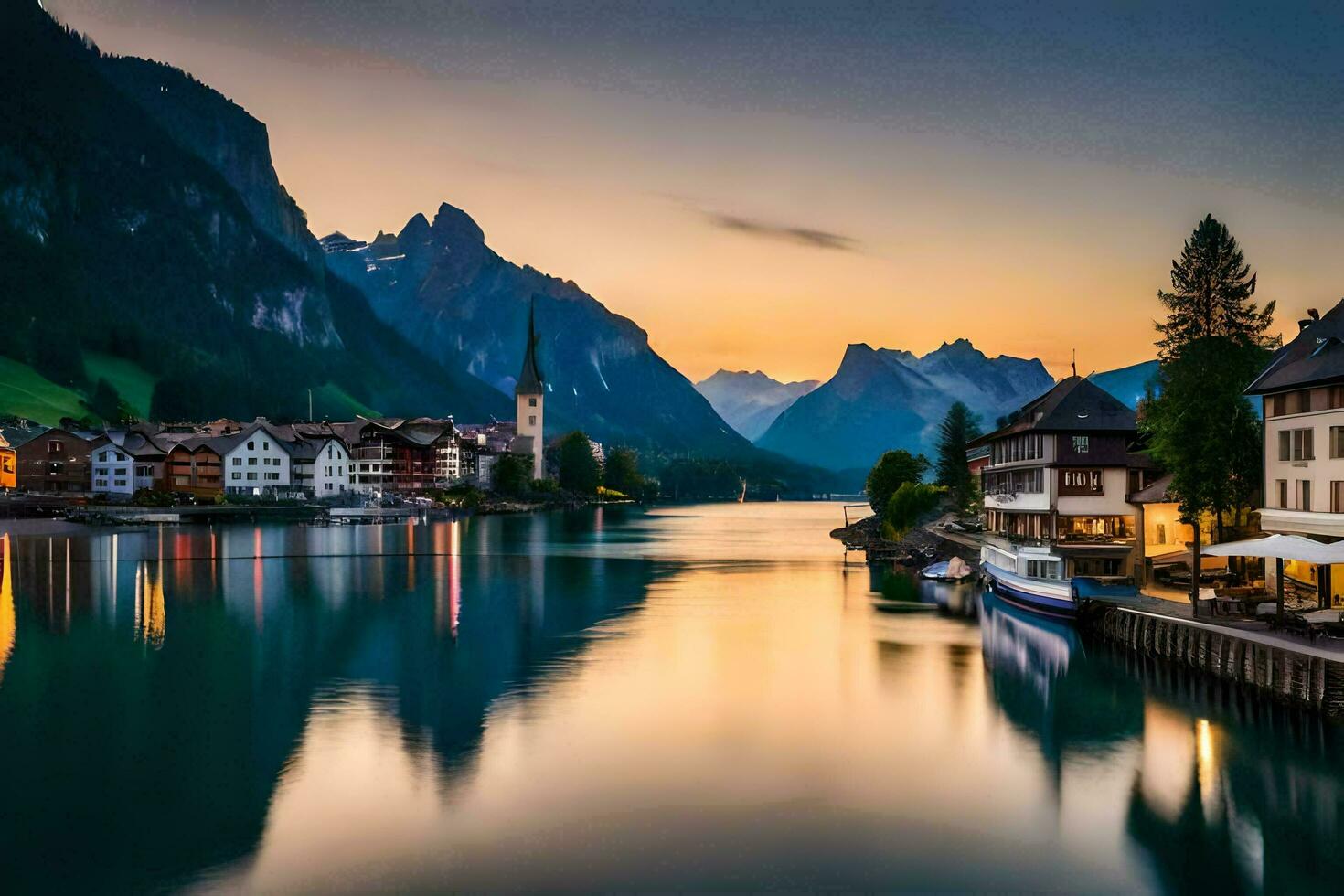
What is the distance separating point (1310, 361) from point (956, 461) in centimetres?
8332

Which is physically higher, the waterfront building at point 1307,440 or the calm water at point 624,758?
the waterfront building at point 1307,440

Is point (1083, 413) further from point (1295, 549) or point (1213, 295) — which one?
point (1295, 549)

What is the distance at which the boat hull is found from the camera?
187ft

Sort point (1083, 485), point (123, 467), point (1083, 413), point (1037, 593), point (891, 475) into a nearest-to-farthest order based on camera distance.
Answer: point (1037, 593)
point (1083, 485)
point (1083, 413)
point (891, 475)
point (123, 467)

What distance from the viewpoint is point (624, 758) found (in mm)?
32719

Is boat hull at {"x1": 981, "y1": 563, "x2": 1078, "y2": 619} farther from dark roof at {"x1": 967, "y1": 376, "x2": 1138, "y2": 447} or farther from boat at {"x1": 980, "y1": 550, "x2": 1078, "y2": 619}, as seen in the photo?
dark roof at {"x1": 967, "y1": 376, "x2": 1138, "y2": 447}

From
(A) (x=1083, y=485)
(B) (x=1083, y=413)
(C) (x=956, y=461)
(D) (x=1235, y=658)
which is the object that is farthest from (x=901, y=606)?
(C) (x=956, y=461)

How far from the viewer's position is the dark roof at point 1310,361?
4484cm

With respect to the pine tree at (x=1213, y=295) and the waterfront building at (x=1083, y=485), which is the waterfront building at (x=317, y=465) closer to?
the waterfront building at (x=1083, y=485)

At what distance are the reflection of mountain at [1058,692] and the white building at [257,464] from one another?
151 m

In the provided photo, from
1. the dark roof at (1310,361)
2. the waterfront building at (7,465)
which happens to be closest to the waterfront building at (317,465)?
the waterfront building at (7,465)

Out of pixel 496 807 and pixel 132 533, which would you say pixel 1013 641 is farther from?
pixel 132 533

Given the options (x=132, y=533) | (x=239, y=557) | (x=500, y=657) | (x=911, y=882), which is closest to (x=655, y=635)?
(x=500, y=657)

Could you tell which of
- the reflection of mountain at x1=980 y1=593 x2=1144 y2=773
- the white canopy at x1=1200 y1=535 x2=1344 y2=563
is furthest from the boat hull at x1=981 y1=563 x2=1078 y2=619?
the white canopy at x1=1200 y1=535 x2=1344 y2=563
